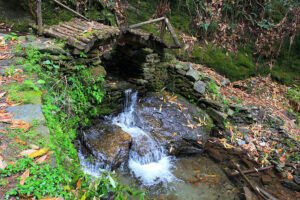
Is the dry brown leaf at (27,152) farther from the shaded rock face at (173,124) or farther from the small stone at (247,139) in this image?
the small stone at (247,139)

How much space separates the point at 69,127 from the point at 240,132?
541 centimetres

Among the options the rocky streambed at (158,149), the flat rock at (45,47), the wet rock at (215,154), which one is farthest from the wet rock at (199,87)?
the flat rock at (45,47)

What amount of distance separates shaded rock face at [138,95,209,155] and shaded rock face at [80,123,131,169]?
35.4 inches

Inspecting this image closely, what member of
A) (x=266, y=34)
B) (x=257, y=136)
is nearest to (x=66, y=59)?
(x=257, y=136)

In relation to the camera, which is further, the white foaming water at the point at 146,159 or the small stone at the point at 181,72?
the small stone at the point at 181,72

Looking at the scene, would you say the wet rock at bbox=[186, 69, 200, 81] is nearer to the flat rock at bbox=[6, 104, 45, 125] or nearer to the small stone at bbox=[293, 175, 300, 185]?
the small stone at bbox=[293, 175, 300, 185]

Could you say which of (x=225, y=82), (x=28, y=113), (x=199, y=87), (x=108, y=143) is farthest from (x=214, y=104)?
(x=28, y=113)

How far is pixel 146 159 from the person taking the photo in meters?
4.90

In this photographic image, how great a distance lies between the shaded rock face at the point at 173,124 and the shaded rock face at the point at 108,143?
35.4 inches

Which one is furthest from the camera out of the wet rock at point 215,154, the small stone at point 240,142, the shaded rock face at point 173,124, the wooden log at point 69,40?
the small stone at point 240,142

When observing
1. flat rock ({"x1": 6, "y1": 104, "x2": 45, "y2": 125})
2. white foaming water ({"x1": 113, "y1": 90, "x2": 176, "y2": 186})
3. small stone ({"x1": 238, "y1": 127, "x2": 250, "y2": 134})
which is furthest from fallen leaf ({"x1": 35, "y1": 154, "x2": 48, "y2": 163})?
small stone ({"x1": 238, "y1": 127, "x2": 250, "y2": 134})

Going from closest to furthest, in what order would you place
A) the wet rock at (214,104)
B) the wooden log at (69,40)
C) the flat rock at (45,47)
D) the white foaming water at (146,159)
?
the flat rock at (45,47) → the wooden log at (69,40) → the white foaming water at (146,159) → the wet rock at (214,104)

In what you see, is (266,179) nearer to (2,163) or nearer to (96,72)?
(96,72)

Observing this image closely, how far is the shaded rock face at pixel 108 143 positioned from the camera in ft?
14.3
